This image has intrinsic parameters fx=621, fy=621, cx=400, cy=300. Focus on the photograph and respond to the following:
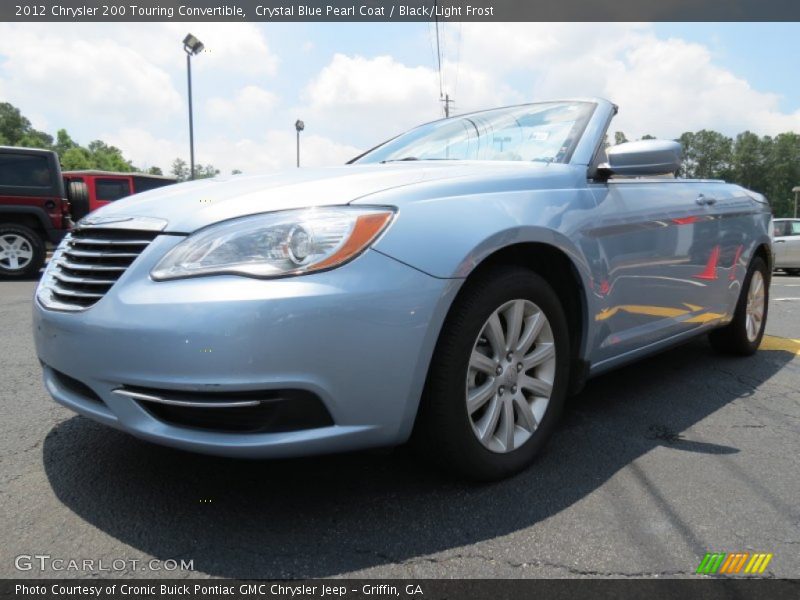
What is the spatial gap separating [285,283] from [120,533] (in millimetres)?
917

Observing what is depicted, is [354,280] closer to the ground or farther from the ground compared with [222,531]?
farther from the ground

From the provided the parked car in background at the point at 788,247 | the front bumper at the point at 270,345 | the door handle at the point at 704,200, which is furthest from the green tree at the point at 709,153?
the front bumper at the point at 270,345

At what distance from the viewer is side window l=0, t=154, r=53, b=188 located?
9.33 m

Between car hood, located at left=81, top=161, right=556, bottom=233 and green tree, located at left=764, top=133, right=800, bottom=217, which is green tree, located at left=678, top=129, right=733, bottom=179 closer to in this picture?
green tree, located at left=764, top=133, right=800, bottom=217

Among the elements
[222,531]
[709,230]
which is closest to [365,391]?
[222,531]

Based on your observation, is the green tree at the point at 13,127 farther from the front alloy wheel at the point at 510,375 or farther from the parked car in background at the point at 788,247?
the front alloy wheel at the point at 510,375

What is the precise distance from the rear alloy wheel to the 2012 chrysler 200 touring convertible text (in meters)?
8.36

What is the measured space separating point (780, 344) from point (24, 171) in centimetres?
1010

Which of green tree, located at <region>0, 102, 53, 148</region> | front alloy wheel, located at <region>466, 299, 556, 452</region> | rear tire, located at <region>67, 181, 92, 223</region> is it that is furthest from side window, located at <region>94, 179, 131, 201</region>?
green tree, located at <region>0, 102, 53, 148</region>

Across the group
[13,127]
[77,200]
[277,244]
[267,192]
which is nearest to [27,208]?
[77,200]

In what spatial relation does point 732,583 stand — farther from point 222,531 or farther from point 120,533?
point 120,533

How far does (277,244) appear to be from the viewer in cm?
183

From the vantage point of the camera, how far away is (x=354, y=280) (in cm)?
180

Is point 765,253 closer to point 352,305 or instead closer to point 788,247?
point 352,305
